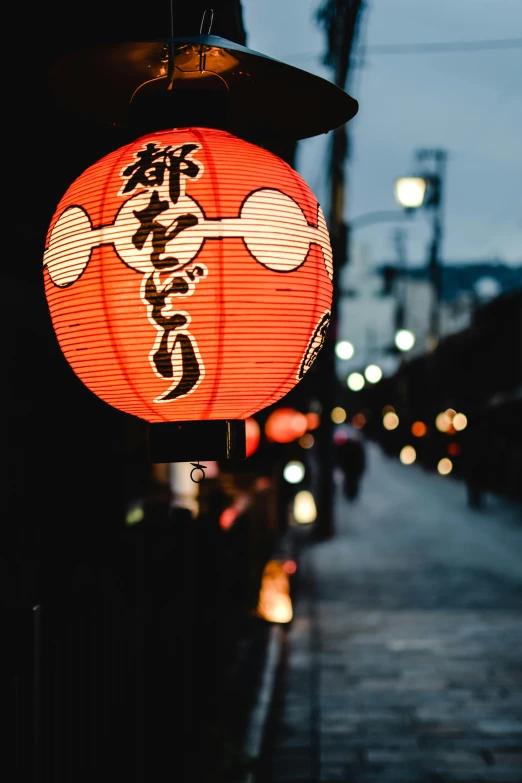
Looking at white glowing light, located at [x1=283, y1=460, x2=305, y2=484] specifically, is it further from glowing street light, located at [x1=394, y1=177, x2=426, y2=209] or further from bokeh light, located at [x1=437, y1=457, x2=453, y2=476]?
bokeh light, located at [x1=437, y1=457, x2=453, y2=476]

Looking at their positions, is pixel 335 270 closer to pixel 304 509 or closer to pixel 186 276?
pixel 304 509

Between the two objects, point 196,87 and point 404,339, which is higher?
point 196,87

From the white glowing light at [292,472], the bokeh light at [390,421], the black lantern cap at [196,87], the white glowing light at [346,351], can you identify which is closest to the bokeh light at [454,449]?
the white glowing light at [346,351]

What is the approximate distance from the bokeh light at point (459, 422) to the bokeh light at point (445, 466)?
3.45m

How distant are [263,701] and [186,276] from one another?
21.5 feet

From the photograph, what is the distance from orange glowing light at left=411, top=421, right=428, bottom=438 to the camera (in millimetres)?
56000

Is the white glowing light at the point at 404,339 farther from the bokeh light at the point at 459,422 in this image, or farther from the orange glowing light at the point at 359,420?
the orange glowing light at the point at 359,420

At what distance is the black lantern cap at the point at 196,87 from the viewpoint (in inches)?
151

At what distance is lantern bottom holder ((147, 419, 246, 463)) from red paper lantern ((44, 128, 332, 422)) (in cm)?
5

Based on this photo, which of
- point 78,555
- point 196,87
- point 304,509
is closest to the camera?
point 196,87

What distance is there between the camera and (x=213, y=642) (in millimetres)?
7855

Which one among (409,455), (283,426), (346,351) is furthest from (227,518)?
(409,455)

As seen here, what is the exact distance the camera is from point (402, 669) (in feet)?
33.2

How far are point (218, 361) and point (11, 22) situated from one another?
3703 mm
